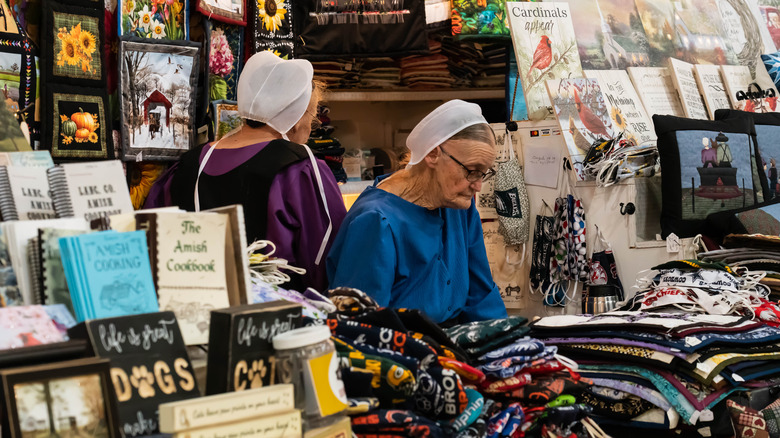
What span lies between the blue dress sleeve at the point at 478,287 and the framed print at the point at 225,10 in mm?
2065

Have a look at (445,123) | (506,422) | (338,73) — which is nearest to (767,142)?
(338,73)

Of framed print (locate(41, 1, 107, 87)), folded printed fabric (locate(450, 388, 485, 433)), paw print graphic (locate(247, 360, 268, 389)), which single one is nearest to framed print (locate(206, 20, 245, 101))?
framed print (locate(41, 1, 107, 87))

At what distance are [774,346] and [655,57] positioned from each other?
12.4 feet

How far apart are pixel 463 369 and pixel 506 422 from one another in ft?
0.48

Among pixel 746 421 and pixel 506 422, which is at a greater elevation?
pixel 506 422

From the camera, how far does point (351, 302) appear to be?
190 centimetres

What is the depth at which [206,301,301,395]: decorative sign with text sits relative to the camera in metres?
1.26

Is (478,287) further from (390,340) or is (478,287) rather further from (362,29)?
(362,29)

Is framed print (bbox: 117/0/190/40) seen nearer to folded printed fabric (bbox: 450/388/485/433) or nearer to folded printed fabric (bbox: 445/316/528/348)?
folded printed fabric (bbox: 445/316/528/348)

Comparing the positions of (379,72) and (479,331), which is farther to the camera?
(379,72)

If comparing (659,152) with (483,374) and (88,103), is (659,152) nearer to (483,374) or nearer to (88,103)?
(88,103)

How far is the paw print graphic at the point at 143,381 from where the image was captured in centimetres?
124

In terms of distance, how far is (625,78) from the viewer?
5582mm

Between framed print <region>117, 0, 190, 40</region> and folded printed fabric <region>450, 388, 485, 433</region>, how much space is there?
294 cm
